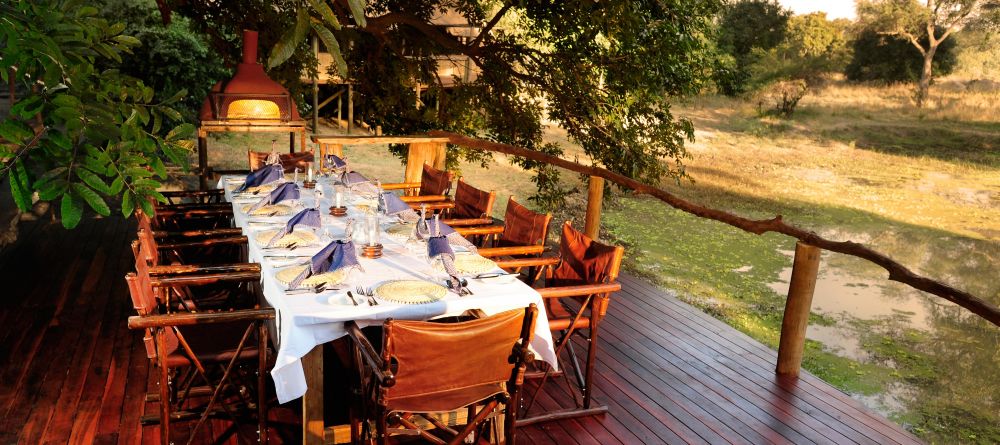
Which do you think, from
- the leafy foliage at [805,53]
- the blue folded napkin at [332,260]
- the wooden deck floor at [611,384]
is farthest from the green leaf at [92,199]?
the leafy foliage at [805,53]

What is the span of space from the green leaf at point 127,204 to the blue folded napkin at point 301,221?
1.56 metres

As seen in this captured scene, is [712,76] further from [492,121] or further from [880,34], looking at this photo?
[880,34]

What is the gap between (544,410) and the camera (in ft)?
12.4

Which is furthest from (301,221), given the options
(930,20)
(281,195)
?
(930,20)

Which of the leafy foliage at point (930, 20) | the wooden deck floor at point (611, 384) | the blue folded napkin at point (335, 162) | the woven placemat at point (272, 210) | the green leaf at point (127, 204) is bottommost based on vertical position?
the wooden deck floor at point (611, 384)

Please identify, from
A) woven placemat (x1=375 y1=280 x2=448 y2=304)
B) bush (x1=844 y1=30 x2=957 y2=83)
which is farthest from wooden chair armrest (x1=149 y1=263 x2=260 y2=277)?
bush (x1=844 y1=30 x2=957 y2=83)

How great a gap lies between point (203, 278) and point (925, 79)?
32.7 meters

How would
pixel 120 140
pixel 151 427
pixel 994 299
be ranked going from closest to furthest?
pixel 120 140, pixel 151 427, pixel 994 299

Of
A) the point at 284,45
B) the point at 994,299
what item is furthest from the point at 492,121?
the point at 994,299

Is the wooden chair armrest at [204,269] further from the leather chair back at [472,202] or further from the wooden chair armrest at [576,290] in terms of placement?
the leather chair back at [472,202]

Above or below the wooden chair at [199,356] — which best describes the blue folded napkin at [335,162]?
above

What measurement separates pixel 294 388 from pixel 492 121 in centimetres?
750

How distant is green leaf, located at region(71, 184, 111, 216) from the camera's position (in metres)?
2.15

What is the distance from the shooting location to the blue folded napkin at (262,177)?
547 centimetres
